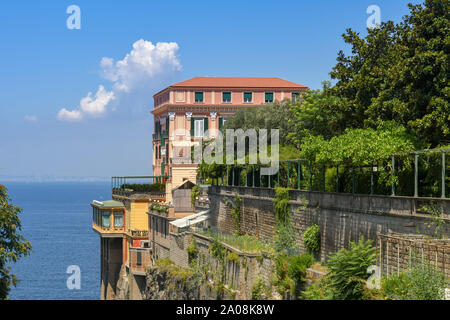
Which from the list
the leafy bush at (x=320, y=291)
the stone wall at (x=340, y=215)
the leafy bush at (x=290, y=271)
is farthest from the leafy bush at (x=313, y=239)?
the leafy bush at (x=320, y=291)

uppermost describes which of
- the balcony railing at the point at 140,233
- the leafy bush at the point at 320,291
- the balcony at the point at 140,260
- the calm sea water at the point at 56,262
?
the leafy bush at the point at 320,291

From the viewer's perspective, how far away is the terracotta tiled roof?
8173 centimetres

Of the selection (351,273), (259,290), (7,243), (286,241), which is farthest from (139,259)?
(351,273)

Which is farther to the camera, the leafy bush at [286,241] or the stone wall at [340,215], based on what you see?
the leafy bush at [286,241]

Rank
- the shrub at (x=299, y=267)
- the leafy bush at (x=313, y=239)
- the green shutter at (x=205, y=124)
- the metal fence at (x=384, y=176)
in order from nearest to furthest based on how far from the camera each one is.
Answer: the metal fence at (x=384, y=176)
the shrub at (x=299, y=267)
the leafy bush at (x=313, y=239)
the green shutter at (x=205, y=124)

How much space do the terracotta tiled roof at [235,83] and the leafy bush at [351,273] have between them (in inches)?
2425

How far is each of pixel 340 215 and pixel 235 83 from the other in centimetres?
5725

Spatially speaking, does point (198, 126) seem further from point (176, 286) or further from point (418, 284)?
point (418, 284)

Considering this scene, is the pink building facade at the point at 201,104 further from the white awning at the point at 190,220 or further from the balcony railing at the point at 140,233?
the white awning at the point at 190,220

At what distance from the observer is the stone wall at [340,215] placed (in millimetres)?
22031

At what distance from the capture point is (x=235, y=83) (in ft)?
272
